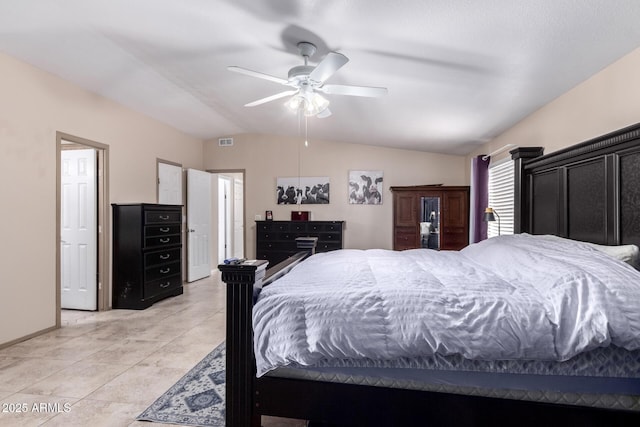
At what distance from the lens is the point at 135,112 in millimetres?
4582

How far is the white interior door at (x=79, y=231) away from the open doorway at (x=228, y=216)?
8.96 feet

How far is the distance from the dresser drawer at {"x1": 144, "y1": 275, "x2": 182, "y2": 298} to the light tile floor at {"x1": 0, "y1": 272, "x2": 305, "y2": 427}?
0.26m

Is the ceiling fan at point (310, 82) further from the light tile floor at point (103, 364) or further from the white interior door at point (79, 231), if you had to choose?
the white interior door at point (79, 231)

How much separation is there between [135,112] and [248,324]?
4.20 m

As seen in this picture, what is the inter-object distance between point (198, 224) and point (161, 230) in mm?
1458

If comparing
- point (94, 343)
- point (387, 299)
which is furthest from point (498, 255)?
point (94, 343)

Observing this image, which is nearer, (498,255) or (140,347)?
(498,255)

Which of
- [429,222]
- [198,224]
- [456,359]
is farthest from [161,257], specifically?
[456,359]

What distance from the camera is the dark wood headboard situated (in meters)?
1.87

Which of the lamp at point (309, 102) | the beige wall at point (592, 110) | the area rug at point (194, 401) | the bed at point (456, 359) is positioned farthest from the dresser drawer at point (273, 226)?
the bed at point (456, 359)

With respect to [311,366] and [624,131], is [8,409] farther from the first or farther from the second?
[624,131]

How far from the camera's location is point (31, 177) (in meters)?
3.17

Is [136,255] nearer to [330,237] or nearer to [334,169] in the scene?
[330,237]

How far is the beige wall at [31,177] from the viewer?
9.65 ft
